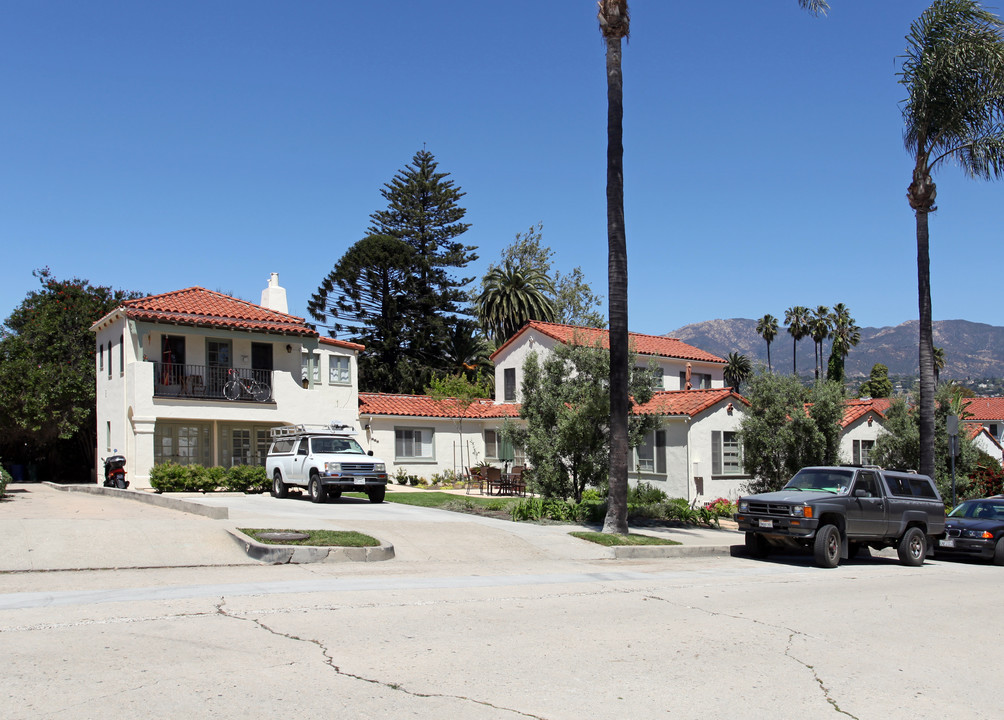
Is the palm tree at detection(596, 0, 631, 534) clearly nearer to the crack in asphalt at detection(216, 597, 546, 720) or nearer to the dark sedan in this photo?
the dark sedan

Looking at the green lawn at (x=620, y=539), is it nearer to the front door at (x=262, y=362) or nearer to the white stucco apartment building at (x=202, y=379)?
the white stucco apartment building at (x=202, y=379)

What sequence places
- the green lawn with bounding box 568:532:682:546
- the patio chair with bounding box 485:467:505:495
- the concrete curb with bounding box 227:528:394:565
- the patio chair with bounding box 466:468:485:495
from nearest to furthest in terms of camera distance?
the concrete curb with bounding box 227:528:394:565 < the green lawn with bounding box 568:532:682:546 < the patio chair with bounding box 485:467:505:495 < the patio chair with bounding box 466:468:485:495

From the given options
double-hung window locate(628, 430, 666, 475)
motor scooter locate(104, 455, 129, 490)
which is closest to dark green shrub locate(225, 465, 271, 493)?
motor scooter locate(104, 455, 129, 490)

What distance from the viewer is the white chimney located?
35188 mm

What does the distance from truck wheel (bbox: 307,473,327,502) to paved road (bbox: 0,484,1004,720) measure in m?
9.87

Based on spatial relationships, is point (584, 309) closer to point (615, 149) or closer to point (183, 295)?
point (183, 295)

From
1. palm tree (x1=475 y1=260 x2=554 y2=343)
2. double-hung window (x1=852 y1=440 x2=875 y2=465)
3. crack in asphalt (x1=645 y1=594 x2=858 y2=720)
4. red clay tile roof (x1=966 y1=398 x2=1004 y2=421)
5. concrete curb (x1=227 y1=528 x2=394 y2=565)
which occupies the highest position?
palm tree (x1=475 y1=260 x2=554 y2=343)

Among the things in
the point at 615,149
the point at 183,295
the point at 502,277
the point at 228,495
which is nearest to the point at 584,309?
the point at 502,277

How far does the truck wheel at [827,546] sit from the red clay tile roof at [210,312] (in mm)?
20481

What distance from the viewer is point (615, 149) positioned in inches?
684

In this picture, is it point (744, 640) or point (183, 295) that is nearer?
point (744, 640)

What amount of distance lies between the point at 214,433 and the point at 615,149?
63.9 feet

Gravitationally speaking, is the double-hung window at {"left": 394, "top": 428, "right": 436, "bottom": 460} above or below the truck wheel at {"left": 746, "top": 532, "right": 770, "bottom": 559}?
above

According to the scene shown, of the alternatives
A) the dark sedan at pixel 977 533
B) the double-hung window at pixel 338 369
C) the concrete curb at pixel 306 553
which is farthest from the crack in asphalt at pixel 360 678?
the double-hung window at pixel 338 369
